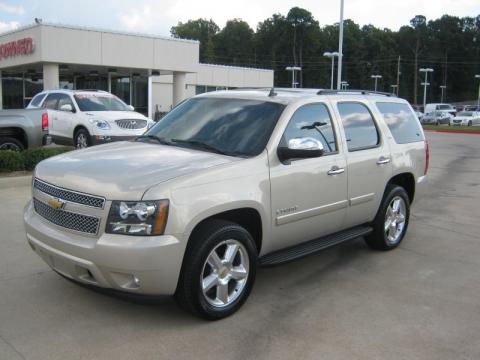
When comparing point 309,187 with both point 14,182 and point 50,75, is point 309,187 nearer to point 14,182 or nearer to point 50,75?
point 14,182

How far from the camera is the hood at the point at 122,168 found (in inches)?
150

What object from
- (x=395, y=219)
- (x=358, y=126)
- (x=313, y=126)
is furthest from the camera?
(x=395, y=219)

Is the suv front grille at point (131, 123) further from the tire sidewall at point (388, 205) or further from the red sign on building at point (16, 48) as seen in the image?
the red sign on building at point (16, 48)

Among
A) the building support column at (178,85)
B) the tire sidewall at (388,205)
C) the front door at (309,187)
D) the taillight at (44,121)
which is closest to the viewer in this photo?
the front door at (309,187)

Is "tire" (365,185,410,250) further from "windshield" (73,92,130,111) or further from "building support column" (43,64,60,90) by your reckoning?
"building support column" (43,64,60,90)

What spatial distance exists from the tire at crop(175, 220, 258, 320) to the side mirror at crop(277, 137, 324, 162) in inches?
30.3

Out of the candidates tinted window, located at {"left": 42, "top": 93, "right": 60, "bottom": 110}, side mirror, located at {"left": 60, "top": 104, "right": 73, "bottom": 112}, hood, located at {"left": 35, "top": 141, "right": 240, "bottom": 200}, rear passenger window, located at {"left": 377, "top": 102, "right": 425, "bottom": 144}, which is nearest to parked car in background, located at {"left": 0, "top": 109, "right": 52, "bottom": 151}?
side mirror, located at {"left": 60, "top": 104, "right": 73, "bottom": 112}

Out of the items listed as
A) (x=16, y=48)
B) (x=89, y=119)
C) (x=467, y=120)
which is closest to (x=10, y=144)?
(x=89, y=119)

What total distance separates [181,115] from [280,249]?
1720 mm

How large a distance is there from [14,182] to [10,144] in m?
2.31

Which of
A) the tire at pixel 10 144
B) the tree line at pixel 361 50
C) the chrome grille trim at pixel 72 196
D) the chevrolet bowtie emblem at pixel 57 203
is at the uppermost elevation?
the tree line at pixel 361 50

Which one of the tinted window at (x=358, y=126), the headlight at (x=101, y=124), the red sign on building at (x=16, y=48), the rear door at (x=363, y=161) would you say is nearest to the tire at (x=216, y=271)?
the rear door at (x=363, y=161)

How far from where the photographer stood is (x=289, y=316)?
4328 millimetres

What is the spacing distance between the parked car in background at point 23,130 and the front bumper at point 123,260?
26.0ft
